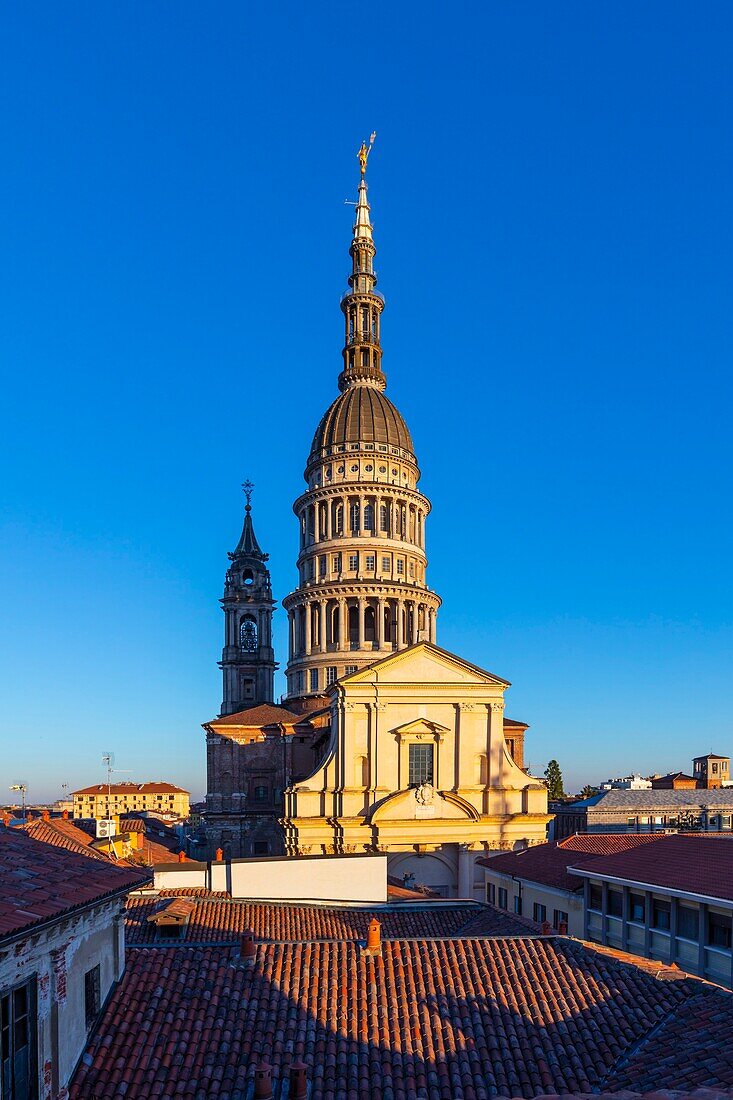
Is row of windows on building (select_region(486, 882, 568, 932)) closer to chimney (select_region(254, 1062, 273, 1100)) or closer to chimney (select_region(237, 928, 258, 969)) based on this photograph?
chimney (select_region(237, 928, 258, 969))

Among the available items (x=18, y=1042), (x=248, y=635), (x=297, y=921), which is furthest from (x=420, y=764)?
(x=18, y=1042)

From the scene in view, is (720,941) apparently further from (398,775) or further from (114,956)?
(398,775)

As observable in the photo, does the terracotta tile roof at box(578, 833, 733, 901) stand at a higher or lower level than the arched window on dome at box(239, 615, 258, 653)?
lower

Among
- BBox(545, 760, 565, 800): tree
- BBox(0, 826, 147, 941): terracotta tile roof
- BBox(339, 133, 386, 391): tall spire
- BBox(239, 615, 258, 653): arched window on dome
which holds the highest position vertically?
BBox(339, 133, 386, 391): tall spire

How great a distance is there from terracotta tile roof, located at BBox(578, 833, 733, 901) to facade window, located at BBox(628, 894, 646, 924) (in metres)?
0.71

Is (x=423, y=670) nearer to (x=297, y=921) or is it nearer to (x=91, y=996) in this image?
(x=297, y=921)

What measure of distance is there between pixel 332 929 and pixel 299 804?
23.7 meters

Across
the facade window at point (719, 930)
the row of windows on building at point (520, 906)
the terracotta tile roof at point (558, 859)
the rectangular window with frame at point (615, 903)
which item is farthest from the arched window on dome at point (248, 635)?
the facade window at point (719, 930)

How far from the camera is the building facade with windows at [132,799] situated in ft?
527

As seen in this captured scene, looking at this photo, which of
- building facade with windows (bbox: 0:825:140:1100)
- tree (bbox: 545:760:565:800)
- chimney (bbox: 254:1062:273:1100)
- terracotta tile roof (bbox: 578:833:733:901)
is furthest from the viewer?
tree (bbox: 545:760:565:800)

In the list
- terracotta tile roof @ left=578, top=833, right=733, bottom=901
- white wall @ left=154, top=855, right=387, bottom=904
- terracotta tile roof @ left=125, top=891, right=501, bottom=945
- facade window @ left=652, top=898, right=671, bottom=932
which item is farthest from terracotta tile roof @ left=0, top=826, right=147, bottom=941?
facade window @ left=652, top=898, right=671, bottom=932

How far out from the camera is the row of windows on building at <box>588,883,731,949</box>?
70.2 feet

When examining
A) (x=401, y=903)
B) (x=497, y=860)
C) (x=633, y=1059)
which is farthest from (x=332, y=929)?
(x=497, y=860)

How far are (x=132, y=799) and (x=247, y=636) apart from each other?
106327 mm
